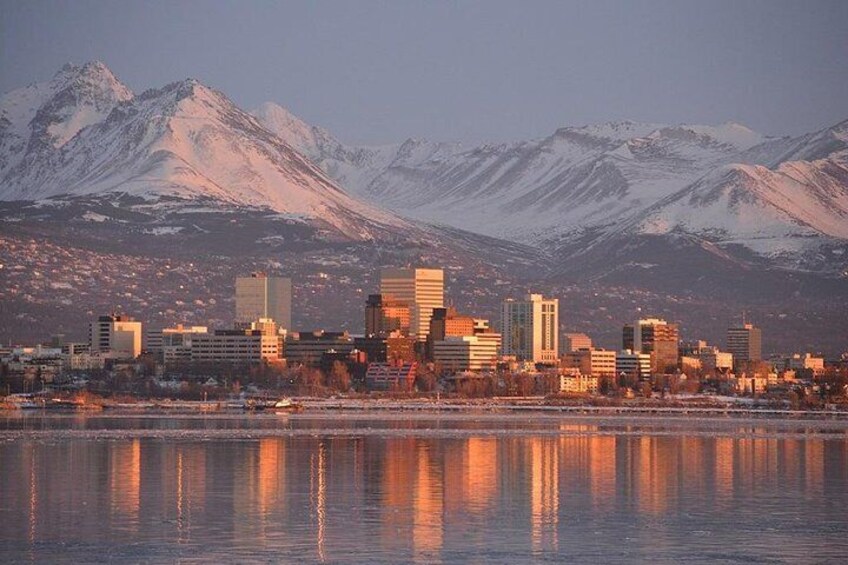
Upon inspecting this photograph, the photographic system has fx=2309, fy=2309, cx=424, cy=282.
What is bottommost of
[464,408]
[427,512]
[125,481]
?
[427,512]

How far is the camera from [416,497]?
7300 cm

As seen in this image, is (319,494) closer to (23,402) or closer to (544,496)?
(544,496)

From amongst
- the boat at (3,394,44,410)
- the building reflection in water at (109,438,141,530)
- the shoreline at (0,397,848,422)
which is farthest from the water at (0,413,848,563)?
the boat at (3,394,44,410)

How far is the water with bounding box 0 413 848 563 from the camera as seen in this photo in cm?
6012

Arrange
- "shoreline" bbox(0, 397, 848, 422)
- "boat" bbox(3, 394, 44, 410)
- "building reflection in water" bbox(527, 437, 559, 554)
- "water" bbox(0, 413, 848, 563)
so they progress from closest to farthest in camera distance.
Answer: "water" bbox(0, 413, 848, 563), "building reflection in water" bbox(527, 437, 559, 554), "shoreline" bbox(0, 397, 848, 422), "boat" bbox(3, 394, 44, 410)

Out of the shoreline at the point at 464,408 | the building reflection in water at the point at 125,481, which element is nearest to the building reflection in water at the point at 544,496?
the building reflection in water at the point at 125,481

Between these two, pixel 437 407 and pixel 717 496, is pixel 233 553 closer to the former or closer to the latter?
pixel 717 496

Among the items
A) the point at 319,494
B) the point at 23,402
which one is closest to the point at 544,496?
the point at 319,494

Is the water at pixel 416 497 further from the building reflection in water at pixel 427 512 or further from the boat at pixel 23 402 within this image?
the boat at pixel 23 402

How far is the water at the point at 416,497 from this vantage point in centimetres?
6012

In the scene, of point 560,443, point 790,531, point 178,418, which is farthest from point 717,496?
point 178,418

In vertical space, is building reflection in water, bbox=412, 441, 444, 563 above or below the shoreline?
below

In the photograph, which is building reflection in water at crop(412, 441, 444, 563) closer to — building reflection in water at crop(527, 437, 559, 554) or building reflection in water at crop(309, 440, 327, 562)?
building reflection in water at crop(309, 440, 327, 562)

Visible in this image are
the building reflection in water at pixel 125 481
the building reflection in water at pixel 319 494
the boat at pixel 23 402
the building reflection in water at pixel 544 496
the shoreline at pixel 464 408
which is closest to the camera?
the building reflection in water at pixel 319 494
